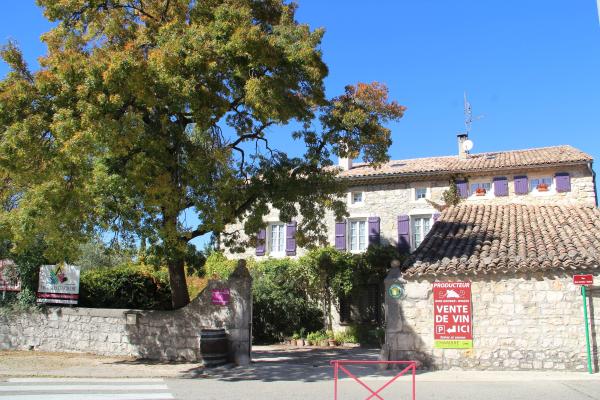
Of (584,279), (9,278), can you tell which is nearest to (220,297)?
(9,278)

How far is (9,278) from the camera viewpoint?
57.7 ft

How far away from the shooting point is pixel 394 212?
83.0ft

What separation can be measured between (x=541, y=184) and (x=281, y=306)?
41.7 ft

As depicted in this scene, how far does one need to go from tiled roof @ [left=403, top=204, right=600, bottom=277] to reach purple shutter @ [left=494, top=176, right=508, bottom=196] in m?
6.08

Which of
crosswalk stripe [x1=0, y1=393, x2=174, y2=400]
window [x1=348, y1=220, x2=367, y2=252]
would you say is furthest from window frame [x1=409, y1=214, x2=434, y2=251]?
crosswalk stripe [x1=0, y1=393, x2=174, y2=400]

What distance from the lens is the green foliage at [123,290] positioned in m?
18.0

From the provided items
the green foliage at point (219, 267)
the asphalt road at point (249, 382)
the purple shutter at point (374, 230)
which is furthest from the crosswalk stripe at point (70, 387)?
the purple shutter at point (374, 230)

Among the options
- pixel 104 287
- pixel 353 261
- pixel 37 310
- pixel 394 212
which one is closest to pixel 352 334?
pixel 353 261

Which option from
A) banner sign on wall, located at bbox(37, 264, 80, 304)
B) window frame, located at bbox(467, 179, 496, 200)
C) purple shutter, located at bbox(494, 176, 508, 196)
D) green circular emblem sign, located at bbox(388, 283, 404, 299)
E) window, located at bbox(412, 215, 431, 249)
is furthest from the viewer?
window, located at bbox(412, 215, 431, 249)

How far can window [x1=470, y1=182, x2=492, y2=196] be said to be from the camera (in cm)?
2455

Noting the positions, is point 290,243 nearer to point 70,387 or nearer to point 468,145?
point 468,145

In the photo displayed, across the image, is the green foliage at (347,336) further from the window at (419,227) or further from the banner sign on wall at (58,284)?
the banner sign on wall at (58,284)

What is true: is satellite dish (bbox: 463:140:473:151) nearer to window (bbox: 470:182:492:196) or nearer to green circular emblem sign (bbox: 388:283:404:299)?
window (bbox: 470:182:492:196)

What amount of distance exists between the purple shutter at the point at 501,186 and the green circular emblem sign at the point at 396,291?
12619 mm
